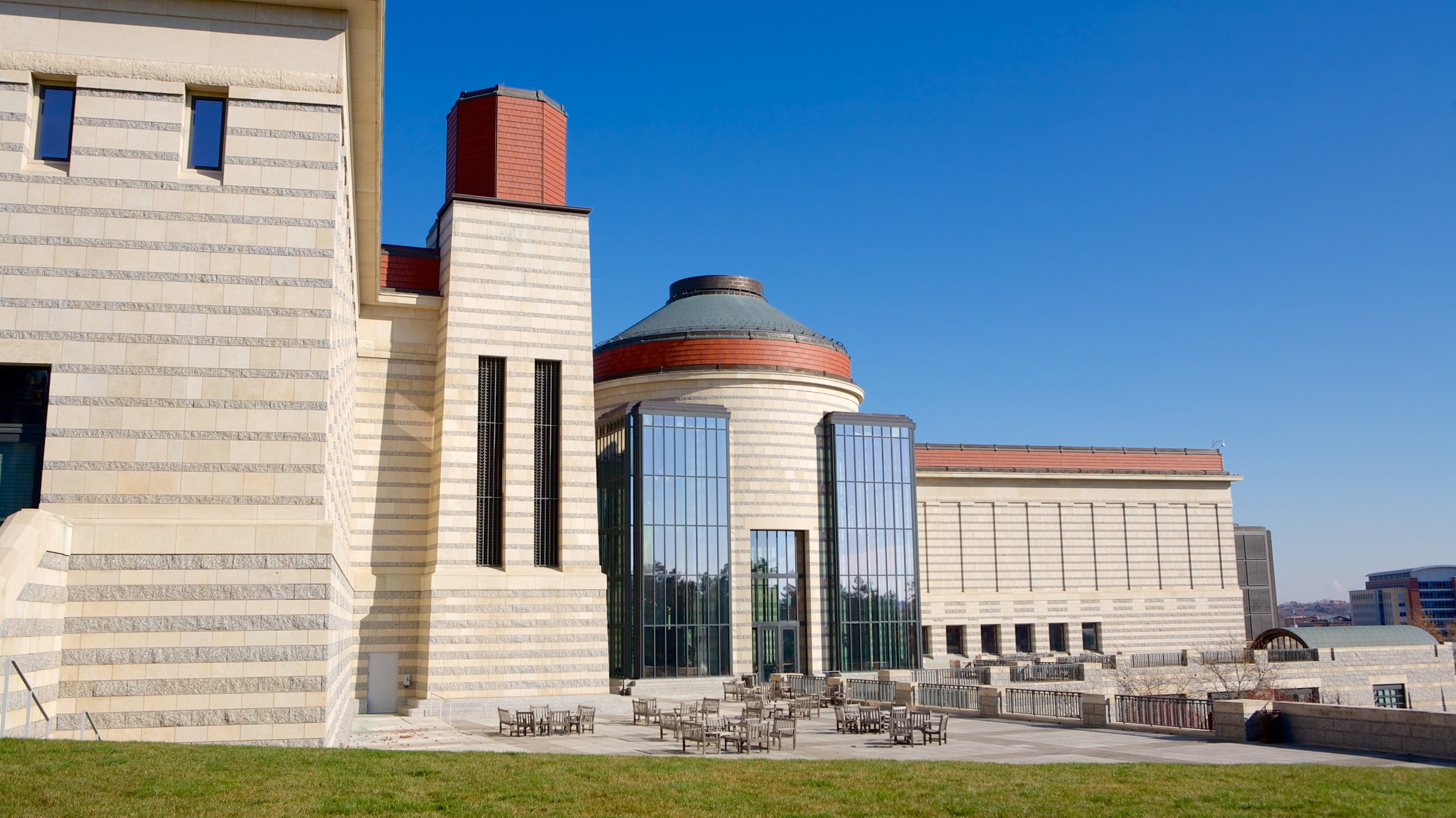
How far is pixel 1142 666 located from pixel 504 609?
99.3ft

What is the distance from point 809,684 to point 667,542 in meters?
8.55

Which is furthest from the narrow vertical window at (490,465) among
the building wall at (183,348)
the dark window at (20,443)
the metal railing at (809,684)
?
the dark window at (20,443)

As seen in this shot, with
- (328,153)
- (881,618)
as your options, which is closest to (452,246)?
(328,153)

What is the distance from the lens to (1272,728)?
23453 mm

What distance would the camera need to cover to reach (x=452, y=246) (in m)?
35.2

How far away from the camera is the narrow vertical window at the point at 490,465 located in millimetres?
34906

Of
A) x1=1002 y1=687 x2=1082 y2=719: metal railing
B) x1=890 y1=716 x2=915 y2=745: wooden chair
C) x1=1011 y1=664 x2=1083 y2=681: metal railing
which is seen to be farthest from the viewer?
x1=1011 y1=664 x2=1083 y2=681: metal railing

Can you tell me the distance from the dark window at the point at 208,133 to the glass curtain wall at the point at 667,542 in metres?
28.0

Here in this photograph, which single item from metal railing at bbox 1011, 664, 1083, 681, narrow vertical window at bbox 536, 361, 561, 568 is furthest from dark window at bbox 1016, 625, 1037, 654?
narrow vertical window at bbox 536, 361, 561, 568

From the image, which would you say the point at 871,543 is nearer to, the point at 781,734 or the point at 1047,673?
the point at 1047,673

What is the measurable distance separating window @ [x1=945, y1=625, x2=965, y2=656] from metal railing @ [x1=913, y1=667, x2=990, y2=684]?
45.1 feet

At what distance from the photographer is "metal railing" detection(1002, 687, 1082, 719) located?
1152 inches

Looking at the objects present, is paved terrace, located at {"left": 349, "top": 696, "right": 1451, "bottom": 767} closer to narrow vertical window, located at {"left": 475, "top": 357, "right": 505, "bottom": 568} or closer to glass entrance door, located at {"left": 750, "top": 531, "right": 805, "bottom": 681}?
narrow vertical window, located at {"left": 475, "top": 357, "right": 505, "bottom": 568}

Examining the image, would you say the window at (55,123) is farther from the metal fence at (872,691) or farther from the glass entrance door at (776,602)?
the glass entrance door at (776,602)
